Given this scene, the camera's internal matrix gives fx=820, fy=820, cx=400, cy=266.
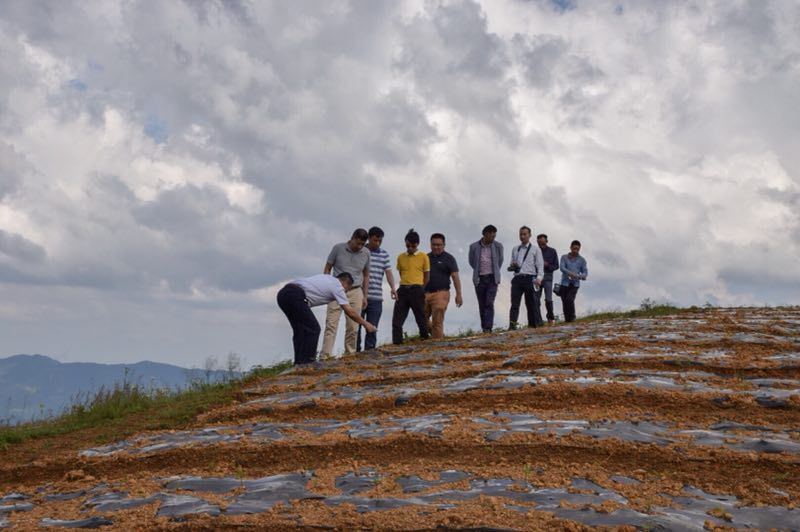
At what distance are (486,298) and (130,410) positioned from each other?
688 centimetres

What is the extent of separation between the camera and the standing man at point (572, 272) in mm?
17750

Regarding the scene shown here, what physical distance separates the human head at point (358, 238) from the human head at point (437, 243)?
6.27ft

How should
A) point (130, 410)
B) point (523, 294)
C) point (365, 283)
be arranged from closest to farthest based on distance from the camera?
1. point (130, 410)
2. point (365, 283)
3. point (523, 294)

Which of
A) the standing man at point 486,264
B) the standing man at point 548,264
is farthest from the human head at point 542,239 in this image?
A: the standing man at point 486,264

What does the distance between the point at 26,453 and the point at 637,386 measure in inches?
272

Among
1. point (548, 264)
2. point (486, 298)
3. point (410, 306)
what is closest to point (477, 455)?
point (410, 306)

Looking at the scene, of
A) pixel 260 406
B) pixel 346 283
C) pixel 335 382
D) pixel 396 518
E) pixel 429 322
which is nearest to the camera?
pixel 396 518

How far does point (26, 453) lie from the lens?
933 cm

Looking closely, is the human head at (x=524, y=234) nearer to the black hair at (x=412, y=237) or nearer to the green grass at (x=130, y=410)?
the black hair at (x=412, y=237)

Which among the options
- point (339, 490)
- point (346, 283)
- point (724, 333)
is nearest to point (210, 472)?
point (339, 490)

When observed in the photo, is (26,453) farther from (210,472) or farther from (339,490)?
(339,490)

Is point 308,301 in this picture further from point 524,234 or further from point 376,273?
point 524,234

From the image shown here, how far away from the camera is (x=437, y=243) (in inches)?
566

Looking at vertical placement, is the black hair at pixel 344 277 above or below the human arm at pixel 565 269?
below
